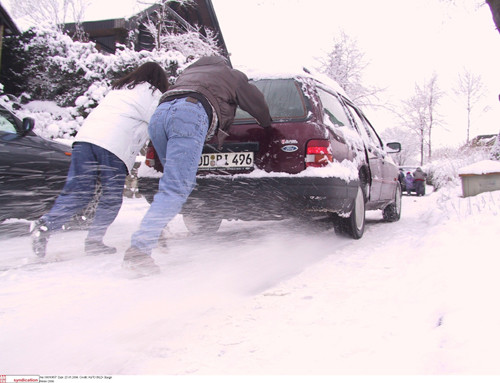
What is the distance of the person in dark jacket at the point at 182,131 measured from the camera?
2559 mm

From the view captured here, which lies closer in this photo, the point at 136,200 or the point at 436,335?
the point at 436,335

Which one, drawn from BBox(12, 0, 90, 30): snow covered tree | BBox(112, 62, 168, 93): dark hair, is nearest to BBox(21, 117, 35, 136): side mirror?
BBox(112, 62, 168, 93): dark hair

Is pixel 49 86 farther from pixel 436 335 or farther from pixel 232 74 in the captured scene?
pixel 436 335

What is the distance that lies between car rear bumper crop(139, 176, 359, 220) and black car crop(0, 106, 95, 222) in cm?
123

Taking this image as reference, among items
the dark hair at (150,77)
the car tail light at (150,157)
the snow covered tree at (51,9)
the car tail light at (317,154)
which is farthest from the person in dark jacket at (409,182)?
the snow covered tree at (51,9)

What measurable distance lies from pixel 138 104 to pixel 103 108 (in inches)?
11.5

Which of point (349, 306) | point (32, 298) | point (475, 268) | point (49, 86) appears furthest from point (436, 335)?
point (49, 86)

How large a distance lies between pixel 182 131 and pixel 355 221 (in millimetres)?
2258

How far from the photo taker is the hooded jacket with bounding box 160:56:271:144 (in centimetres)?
278

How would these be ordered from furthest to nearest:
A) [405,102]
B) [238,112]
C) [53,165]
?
[405,102]
[53,165]
[238,112]

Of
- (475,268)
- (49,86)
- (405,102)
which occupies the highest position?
(405,102)

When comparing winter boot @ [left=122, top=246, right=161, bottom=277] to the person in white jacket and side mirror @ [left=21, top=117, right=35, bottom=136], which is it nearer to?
the person in white jacket

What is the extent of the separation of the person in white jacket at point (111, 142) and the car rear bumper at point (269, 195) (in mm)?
458

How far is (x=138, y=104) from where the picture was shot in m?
3.21
